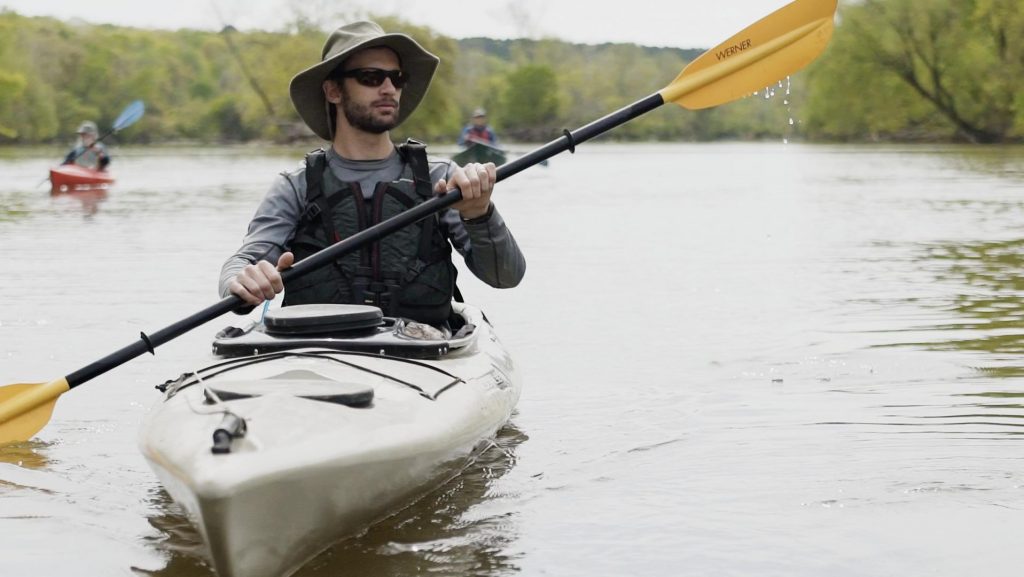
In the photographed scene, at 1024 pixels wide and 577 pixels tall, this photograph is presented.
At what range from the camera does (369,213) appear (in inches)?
181

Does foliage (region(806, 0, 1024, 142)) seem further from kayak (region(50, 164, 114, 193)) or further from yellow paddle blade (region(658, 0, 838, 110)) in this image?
yellow paddle blade (region(658, 0, 838, 110))

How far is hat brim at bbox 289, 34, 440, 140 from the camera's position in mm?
4645

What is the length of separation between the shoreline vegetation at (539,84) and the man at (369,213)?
4745 cm

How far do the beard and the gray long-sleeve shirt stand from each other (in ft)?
0.43

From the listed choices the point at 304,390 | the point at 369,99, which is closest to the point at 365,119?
the point at 369,99

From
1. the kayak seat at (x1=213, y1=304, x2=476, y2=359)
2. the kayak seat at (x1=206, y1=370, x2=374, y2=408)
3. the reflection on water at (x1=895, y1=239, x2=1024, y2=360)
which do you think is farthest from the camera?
the reflection on water at (x1=895, y1=239, x2=1024, y2=360)

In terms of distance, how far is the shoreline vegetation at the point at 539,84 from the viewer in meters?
56.7

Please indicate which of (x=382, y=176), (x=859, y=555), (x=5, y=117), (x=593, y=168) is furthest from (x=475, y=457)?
(x=5, y=117)

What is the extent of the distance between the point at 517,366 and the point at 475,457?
86 cm

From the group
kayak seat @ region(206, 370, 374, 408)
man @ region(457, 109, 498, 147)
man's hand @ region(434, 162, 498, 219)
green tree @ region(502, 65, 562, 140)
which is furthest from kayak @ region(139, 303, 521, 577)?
green tree @ region(502, 65, 562, 140)

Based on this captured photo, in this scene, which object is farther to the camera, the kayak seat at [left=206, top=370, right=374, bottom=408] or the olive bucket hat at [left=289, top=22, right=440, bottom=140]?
the olive bucket hat at [left=289, top=22, right=440, bottom=140]

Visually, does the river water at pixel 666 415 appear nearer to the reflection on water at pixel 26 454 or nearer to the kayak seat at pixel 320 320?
the reflection on water at pixel 26 454

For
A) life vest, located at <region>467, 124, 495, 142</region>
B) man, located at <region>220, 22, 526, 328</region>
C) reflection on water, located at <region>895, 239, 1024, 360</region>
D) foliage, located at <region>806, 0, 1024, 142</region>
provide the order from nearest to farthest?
man, located at <region>220, 22, 526, 328</region>
reflection on water, located at <region>895, 239, 1024, 360</region>
life vest, located at <region>467, 124, 495, 142</region>
foliage, located at <region>806, 0, 1024, 142</region>

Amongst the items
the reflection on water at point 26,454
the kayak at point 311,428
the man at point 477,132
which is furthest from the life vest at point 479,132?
the kayak at point 311,428
